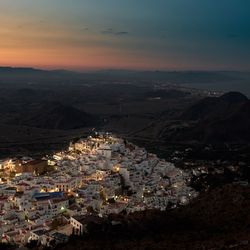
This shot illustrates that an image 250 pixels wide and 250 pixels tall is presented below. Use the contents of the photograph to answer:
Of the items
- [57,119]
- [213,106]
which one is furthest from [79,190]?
[213,106]

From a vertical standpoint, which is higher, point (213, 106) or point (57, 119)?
point (213, 106)

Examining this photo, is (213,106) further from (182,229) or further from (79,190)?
(182,229)

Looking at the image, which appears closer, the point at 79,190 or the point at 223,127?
the point at 79,190

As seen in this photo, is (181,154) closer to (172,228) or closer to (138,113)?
(172,228)

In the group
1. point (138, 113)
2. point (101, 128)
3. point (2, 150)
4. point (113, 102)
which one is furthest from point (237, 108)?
point (113, 102)

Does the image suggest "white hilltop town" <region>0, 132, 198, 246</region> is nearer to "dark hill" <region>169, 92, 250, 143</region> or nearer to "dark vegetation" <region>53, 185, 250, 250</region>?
"dark vegetation" <region>53, 185, 250, 250</region>

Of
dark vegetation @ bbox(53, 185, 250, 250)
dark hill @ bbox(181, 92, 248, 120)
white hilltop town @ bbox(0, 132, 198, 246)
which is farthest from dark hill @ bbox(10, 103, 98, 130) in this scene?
dark vegetation @ bbox(53, 185, 250, 250)

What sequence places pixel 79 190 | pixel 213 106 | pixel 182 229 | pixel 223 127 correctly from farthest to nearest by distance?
pixel 213 106 < pixel 223 127 < pixel 79 190 < pixel 182 229
